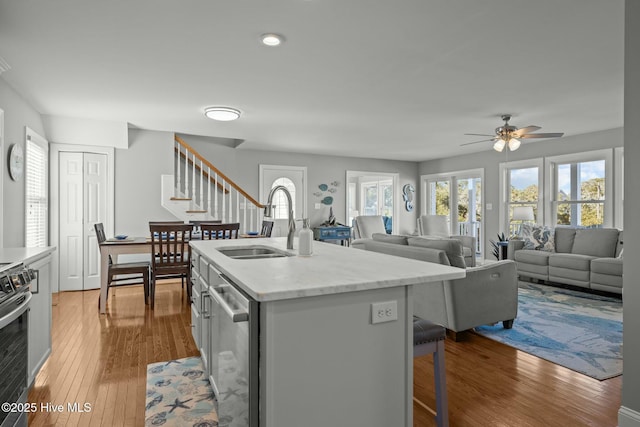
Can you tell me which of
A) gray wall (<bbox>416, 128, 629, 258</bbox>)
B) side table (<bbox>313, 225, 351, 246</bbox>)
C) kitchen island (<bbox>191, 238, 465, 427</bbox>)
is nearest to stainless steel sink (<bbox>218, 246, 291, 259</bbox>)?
kitchen island (<bbox>191, 238, 465, 427</bbox>)

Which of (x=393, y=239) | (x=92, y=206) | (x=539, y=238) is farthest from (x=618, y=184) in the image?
(x=92, y=206)

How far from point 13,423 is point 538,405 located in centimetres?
275

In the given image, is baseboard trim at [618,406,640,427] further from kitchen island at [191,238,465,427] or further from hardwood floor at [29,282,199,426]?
hardwood floor at [29,282,199,426]

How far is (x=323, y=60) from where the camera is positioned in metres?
3.17

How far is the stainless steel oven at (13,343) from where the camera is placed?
1.64m

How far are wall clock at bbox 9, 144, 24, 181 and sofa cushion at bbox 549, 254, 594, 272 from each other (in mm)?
6839

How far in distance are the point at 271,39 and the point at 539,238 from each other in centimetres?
540

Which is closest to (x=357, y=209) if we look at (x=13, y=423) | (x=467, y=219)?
(x=467, y=219)

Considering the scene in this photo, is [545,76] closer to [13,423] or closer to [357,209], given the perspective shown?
[13,423]

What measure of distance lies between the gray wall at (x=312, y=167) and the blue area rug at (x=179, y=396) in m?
5.23

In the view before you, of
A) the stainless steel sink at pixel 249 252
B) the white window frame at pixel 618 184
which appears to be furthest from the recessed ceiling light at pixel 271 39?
the white window frame at pixel 618 184

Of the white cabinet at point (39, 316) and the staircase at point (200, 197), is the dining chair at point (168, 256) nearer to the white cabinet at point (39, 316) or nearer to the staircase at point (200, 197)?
the white cabinet at point (39, 316)

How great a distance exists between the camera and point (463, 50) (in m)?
2.96

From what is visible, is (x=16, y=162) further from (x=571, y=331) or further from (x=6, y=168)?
(x=571, y=331)
